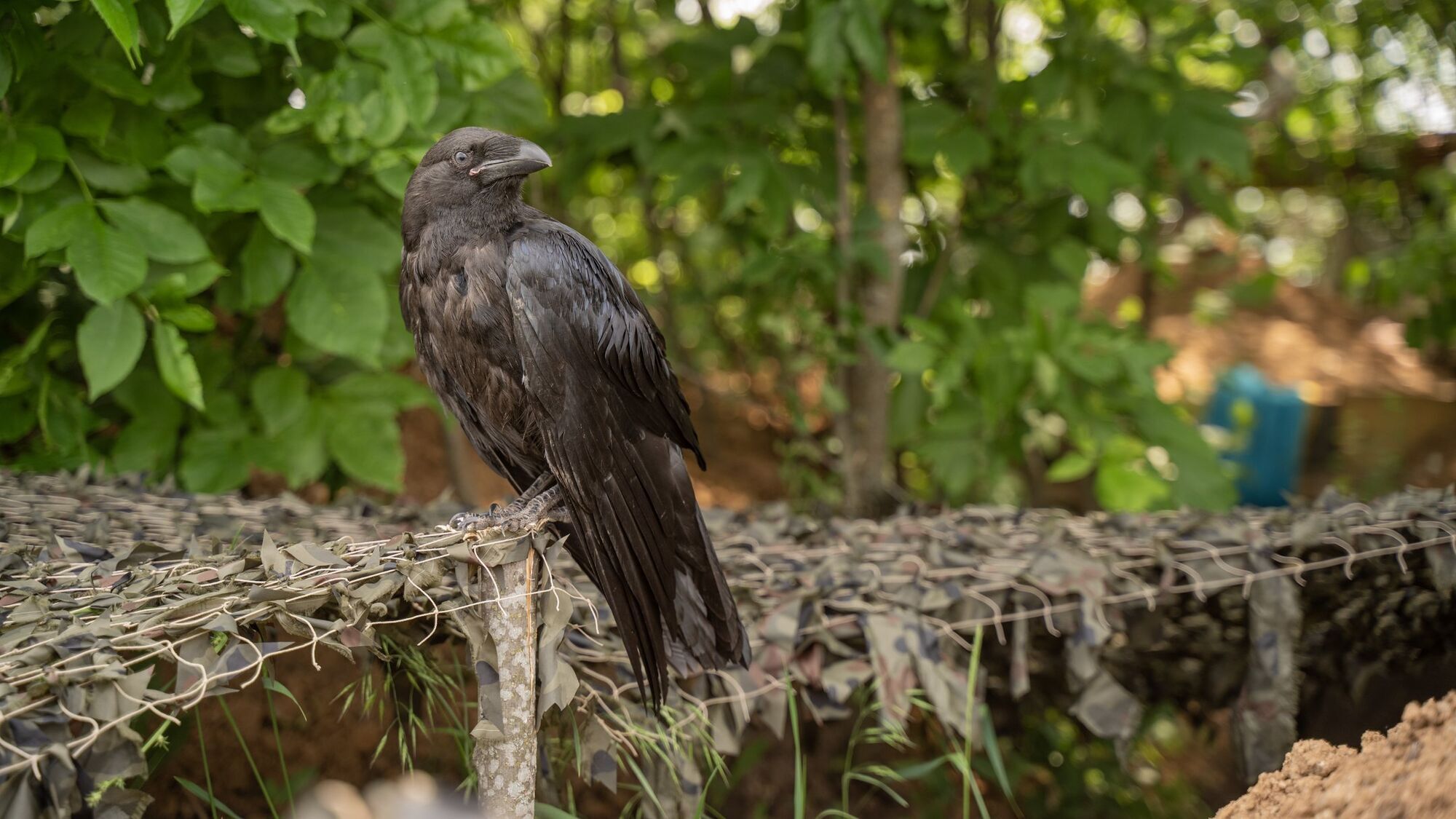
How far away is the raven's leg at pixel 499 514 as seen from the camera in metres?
1.76

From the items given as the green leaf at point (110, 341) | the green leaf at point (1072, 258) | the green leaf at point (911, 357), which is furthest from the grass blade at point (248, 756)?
the green leaf at point (1072, 258)

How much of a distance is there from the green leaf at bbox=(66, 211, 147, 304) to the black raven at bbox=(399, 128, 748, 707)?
0.67 m

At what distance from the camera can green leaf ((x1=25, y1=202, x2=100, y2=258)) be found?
2.11 m

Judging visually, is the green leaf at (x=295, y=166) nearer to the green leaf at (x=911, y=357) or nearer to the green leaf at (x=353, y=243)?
the green leaf at (x=353, y=243)

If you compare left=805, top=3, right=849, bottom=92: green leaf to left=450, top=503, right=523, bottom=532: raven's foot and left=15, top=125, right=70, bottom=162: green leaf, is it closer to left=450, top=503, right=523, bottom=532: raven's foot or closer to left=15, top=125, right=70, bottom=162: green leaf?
left=450, top=503, right=523, bottom=532: raven's foot

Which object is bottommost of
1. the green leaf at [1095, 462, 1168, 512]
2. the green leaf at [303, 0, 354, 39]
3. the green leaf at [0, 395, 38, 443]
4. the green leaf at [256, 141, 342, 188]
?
the green leaf at [1095, 462, 1168, 512]

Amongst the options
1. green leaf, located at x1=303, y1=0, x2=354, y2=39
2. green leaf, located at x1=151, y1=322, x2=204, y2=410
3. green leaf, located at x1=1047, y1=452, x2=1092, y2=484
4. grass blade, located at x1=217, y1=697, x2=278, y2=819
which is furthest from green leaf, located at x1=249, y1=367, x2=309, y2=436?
green leaf, located at x1=1047, y1=452, x2=1092, y2=484

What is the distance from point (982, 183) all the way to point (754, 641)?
2.26 m

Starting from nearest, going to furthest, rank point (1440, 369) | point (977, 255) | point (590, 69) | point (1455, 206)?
point (977, 255) → point (590, 69) → point (1455, 206) → point (1440, 369)

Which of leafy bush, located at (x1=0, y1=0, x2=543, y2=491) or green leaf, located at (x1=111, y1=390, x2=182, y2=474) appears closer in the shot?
leafy bush, located at (x1=0, y1=0, x2=543, y2=491)

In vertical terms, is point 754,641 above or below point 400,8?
below

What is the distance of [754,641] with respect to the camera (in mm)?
2135

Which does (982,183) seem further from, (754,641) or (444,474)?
(444,474)

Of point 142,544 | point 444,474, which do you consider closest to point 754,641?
point 142,544
